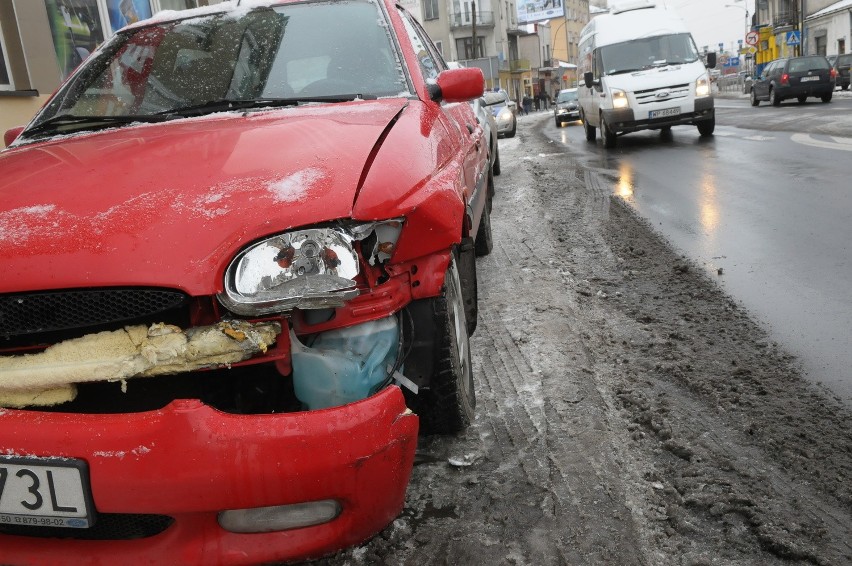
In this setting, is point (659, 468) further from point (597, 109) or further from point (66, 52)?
point (597, 109)

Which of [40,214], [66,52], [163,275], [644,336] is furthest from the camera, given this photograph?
[66,52]

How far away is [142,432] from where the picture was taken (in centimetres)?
158

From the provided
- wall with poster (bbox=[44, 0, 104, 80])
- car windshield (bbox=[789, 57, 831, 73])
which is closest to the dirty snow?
wall with poster (bbox=[44, 0, 104, 80])

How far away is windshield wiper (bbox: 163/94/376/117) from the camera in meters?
2.91

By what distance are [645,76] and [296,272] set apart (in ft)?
44.2

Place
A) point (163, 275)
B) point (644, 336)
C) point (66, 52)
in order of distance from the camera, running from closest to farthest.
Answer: point (163, 275), point (644, 336), point (66, 52)

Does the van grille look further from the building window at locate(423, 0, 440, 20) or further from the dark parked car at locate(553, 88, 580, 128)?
the building window at locate(423, 0, 440, 20)

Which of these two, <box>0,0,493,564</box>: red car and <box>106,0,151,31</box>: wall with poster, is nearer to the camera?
<box>0,0,493,564</box>: red car

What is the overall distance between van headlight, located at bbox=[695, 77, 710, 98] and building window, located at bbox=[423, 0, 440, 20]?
51.9 meters

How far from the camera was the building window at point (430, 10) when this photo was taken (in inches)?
2448

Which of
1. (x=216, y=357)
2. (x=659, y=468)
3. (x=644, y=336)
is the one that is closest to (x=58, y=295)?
(x=216, y=357)

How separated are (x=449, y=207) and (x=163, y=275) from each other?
78cm

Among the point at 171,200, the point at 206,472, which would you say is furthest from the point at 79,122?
the point at 206,472

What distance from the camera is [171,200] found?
1.91 metres
